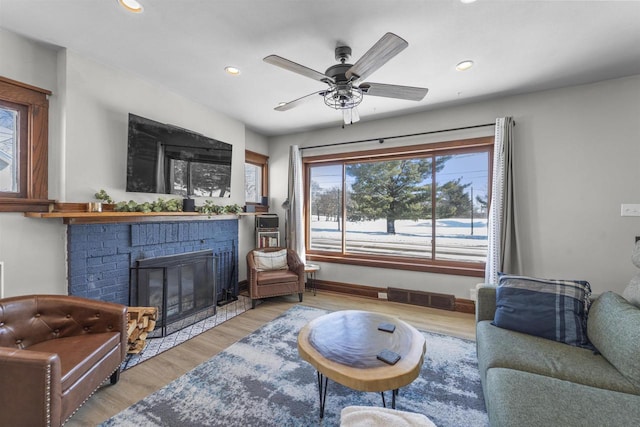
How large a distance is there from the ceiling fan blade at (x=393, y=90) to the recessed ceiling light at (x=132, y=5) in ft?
5.33

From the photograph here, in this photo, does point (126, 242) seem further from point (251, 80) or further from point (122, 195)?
point (251, 80)

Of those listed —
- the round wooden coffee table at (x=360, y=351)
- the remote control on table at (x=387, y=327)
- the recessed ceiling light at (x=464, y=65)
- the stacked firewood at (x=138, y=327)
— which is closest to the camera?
the round wooden coffee table at (x=360, y=351)

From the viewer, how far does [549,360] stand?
4.97 feet

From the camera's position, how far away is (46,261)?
2.16m

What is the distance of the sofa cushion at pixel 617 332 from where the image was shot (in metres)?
1.34

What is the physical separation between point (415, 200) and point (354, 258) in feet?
4.31

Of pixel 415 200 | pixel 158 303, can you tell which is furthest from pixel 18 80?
pixel 415 200

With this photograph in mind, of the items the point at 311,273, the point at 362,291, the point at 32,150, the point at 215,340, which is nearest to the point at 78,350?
the point at 215,340

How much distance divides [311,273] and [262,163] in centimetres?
218

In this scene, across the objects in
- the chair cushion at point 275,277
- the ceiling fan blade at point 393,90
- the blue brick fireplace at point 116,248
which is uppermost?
the ceiling fan blade at point 393,90

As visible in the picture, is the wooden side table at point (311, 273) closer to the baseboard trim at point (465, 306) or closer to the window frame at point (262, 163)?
the window frame at point (262, 163)

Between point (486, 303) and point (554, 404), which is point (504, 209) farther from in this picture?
point (554, 404)

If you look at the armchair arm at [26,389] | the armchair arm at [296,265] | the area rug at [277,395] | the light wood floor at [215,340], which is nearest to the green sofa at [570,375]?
the area rug at [277,395]

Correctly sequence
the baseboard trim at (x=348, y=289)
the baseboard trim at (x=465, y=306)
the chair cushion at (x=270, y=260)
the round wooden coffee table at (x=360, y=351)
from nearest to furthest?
1. the round wooden coffee table at (x=360, y=351)
2. the baseboard trim at (x=465, y=306)
3. the chair cushion at (x=270, y=260)
4. the baseboard trim at (x=348, y=289)
